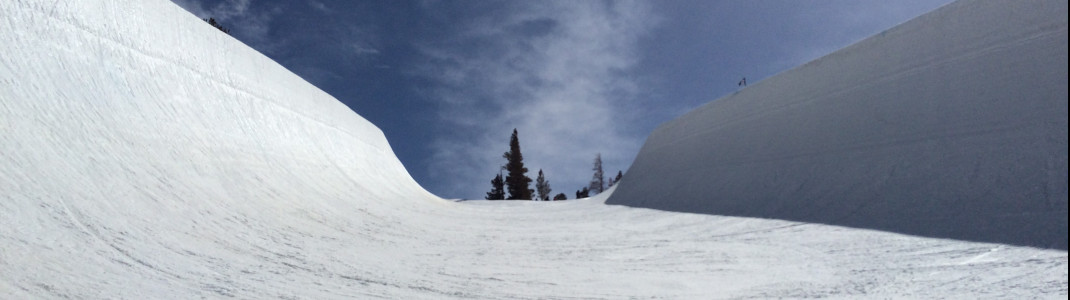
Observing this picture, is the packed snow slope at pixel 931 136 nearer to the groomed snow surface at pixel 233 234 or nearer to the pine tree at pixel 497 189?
the groomed snow surface at pixel 233 234

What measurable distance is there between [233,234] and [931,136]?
27.6 ft

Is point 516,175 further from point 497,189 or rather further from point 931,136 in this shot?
point 931,136

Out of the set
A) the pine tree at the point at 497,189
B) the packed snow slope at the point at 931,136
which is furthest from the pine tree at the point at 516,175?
the packed snow slope at the point at 931,136

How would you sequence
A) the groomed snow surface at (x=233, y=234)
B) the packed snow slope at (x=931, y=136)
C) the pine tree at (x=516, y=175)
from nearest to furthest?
the groomed snow surface at (x=233, y=234)
the packed snow slope at (x=931, y=136)
the pine tree at (x=516, y=175)

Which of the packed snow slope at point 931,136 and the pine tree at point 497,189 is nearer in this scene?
the packed snow slope at point 931,136

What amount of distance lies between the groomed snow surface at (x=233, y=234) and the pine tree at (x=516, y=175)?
77.6 ft

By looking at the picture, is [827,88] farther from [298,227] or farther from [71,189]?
[71,189]

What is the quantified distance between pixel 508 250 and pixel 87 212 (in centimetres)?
335

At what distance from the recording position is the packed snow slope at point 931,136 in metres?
5.29

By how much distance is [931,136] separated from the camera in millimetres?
6793

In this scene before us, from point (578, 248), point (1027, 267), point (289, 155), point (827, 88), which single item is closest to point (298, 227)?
point (578, 248)

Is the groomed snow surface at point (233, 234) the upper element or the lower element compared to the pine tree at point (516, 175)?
lower

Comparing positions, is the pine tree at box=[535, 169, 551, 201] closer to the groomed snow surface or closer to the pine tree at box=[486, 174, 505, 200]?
the pine tree at box=[486, 174, 505, 200]

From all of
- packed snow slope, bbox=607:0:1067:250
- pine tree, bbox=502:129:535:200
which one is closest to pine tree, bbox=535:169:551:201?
pine tree, bbox=502:129:535:200
